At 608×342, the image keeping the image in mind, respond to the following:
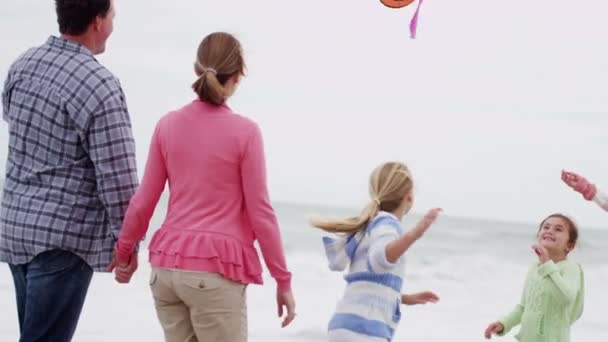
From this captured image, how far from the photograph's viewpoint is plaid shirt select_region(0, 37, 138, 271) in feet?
8.93

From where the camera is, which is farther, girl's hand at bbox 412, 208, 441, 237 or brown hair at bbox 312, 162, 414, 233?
brown hair at bbox 312, 162, 414, 233

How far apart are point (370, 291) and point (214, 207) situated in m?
0.63

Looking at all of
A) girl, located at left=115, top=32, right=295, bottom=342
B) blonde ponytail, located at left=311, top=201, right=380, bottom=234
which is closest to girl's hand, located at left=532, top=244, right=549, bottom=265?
blonde ponytail, located at left=311, top=201, right=380, bottom=234

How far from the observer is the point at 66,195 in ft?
8.95

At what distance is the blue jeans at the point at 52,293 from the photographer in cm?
271

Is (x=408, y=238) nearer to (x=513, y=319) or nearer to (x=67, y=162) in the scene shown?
(x=67, y=162)

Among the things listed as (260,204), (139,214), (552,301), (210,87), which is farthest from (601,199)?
(139,214)

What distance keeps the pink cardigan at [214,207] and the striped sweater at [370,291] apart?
455mm

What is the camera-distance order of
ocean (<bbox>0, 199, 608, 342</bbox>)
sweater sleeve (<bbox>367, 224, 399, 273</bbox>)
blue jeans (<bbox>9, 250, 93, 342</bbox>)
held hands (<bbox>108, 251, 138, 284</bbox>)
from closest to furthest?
1. blue jeans (<bbox>9, 250, 93, 342</bbox>)
2. held hands (<bbox>108, 251, 138, 284</bbox>)
3. sweater sleeve (<bbox>367, 224, 399, 273</bbox>)
4. ocean (<bbox>0, 199, 608, 342</bbox>)

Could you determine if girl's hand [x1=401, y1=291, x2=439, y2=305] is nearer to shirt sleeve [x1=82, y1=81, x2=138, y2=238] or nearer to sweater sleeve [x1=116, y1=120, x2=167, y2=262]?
sweater sleeve [x1=116, y1=120, x2=167, y2=262]

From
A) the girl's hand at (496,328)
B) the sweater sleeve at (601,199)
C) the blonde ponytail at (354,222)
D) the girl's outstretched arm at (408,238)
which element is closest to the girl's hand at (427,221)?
the girl's outstretched arm at (408,238)

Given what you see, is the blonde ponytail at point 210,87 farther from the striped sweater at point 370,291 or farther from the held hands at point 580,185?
the held hands at point 580,185

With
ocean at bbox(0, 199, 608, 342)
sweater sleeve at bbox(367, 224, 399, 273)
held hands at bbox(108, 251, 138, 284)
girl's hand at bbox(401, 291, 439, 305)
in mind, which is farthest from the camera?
ocean at bbox(0, 199, 608, 342)

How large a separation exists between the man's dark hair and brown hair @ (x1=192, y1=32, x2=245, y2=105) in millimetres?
247
